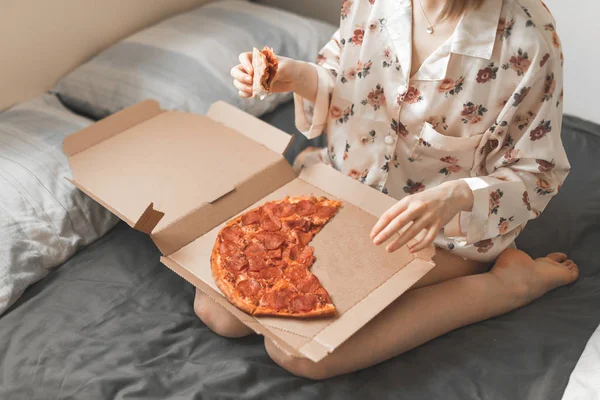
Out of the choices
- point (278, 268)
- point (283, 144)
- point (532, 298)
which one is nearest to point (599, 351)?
point (532, 298)

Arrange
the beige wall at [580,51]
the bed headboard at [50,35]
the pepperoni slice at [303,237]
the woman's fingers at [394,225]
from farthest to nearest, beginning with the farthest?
the beige wall at [580,51] → the bed headboard at [50,35] → the pepperoni slice at [303,237] → the woman's fingers at [394,225]

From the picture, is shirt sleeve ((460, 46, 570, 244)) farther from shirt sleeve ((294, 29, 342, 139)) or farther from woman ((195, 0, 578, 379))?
shirt sleeve ((294, 29, 342, 139))

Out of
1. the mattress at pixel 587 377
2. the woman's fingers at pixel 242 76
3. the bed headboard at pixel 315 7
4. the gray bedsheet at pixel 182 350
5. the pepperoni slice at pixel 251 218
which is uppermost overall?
the woman's fingers at pixel 242 76

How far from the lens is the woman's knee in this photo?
96 cm

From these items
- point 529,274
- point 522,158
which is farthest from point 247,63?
point 529,274

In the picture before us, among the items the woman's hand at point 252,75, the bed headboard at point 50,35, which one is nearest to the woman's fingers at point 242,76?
the woman's hand at point 252,75

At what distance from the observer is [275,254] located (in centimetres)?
104

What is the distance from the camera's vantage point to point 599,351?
99 centimetres

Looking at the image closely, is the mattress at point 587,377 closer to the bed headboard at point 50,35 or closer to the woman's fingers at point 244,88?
the woman's fingers at point 244,88

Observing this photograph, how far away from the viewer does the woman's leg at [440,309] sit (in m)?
0.97

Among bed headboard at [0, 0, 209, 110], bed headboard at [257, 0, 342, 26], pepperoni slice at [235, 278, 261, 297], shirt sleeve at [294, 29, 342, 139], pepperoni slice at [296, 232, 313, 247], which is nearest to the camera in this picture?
pepperoni slice at [235, 278, 261, 297]

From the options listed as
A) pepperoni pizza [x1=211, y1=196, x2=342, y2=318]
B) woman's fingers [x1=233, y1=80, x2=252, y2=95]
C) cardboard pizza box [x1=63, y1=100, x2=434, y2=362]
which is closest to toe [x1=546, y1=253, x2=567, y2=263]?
cardboard pizza box [x1=63, y1=100, x2=434, y2=362]

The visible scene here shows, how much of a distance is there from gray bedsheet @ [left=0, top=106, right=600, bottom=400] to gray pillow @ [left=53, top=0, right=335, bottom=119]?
1.58 feet

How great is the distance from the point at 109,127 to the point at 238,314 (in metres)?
0.62
